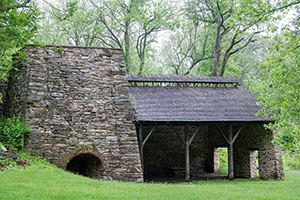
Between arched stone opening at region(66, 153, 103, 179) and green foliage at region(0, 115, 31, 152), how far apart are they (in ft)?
6.77

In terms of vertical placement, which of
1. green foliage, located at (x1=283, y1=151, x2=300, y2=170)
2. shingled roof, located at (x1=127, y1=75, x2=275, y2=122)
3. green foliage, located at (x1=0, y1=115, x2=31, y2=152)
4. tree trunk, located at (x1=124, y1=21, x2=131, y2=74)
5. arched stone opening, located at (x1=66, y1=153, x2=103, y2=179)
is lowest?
green foliage, located at (x1=283, y1=151, x2=300, y2=170)

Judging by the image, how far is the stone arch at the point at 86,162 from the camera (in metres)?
10.3

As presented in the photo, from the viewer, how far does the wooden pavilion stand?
1217 centimetres

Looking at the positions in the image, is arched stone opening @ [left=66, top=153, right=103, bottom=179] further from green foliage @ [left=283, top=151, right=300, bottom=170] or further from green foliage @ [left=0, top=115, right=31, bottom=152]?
green foliage @ [left=283, top=151, right=300, bottom=170]

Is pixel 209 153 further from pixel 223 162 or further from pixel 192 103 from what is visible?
pixel 192 103

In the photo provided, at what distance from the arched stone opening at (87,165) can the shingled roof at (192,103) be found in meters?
2.27

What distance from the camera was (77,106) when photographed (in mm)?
10820

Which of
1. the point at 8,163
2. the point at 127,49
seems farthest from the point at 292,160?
the point at 8,163

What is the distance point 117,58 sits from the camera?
11859mm

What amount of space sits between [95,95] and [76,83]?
0.84m

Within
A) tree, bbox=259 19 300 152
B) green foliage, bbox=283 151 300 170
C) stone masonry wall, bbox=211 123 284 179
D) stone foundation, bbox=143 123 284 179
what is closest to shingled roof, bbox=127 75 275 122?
stone foundation, bbox=143 123 284 179

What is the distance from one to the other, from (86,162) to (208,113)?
215 inches

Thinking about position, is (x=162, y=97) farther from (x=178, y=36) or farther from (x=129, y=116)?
(x=178, y=36)

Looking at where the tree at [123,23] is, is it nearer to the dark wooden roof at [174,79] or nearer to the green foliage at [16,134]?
the dark wooden roof at [174,79]
